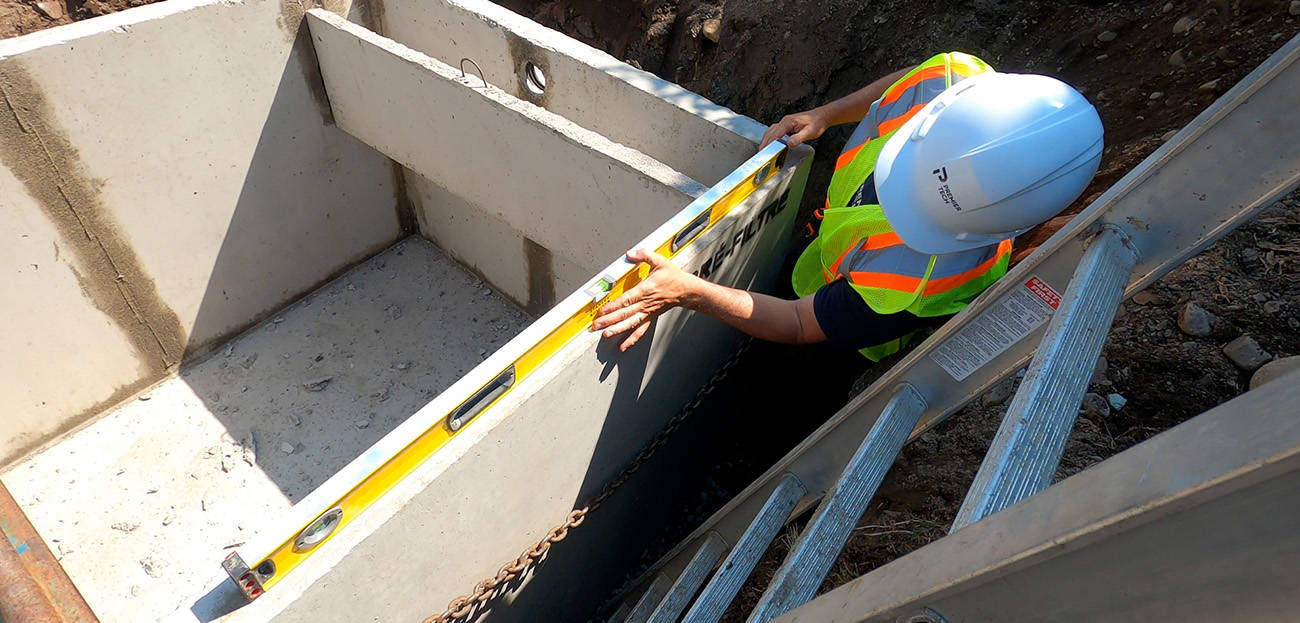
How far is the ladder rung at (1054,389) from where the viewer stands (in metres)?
1.34

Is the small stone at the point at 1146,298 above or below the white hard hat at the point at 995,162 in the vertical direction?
below

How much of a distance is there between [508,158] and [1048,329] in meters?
2.95

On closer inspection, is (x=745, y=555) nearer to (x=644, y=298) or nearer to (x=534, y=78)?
(x=644, y=298)

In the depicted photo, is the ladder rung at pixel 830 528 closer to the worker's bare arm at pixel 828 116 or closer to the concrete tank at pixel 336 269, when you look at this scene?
the concrete tank at pixel 336 269

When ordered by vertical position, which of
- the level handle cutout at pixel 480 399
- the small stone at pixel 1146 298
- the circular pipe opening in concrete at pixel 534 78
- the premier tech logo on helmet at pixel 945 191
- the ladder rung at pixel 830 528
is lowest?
the small stone at pixel 1146 298

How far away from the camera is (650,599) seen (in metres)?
3.13

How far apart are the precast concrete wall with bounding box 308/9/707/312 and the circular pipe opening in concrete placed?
33 cm

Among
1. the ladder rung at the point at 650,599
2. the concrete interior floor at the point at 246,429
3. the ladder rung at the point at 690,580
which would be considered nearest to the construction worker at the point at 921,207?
the ladder rung at the point at 690,580

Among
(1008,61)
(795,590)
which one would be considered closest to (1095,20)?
(1008,61)

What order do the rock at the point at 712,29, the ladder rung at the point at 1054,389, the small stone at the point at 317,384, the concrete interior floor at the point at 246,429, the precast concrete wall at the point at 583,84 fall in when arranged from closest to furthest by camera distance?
the ladder rung at the point at 1054,389 < the precast concrete wall at the point at 583,84 < the concrete interior floor at the point at 246,429 < the small stone at the point at 317,384 < the rock at the point at 712,29

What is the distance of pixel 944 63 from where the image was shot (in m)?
2.56

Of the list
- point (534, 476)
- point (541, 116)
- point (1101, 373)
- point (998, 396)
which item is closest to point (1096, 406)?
point (1101, 373)

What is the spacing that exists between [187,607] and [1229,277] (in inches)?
129

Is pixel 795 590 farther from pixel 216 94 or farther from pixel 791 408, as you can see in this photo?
A: pixel 216 94
